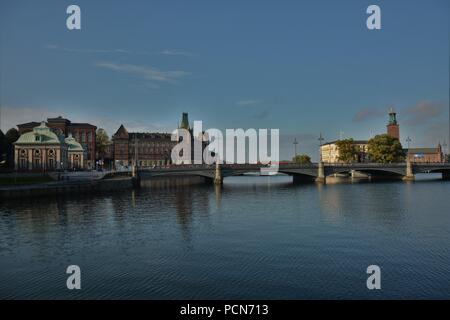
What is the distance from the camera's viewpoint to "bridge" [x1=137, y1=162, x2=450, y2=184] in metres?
95.1

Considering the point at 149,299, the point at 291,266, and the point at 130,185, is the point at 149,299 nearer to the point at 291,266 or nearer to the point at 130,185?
the point at 291,266

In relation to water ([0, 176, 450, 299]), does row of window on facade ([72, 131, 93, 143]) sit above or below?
above

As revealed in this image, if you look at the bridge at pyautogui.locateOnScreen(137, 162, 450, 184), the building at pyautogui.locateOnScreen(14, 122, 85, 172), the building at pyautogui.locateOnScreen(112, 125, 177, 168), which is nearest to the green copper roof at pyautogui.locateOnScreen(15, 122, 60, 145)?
the building at pyautogui.locateOnScreen(14, 122, 85, 172)

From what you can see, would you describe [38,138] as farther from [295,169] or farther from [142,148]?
[142,148]

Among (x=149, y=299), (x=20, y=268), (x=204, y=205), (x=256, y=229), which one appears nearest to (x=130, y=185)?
(x=204, y=205)

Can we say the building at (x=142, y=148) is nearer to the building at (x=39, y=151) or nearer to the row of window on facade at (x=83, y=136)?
the row of window on facade at (x=83, y=136)

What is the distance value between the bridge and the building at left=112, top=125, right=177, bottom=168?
241ft

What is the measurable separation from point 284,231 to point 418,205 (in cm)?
2607

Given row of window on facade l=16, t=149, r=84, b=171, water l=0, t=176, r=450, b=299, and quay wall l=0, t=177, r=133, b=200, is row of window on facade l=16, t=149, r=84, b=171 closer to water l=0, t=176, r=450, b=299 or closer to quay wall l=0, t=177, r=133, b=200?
quay wall l=0, t=177, r=133, b=200

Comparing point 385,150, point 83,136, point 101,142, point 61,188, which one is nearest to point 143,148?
point 101,142

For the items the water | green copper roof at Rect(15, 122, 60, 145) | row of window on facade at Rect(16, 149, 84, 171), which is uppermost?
green copper roof at Rect(15, 122, 60, 145)

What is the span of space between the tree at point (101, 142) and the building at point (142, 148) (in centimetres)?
381
